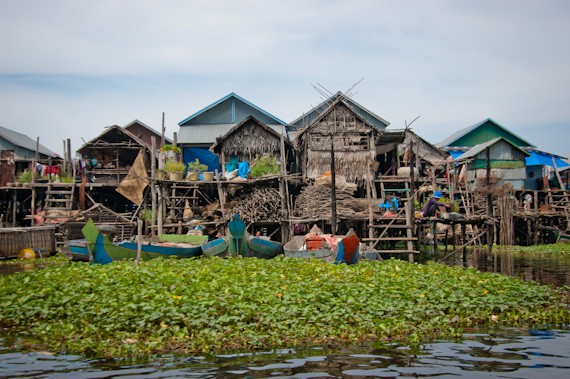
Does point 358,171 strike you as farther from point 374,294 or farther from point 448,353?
point 448,353

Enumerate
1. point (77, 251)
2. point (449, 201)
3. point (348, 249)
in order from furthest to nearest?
point (449, 201)
point (77, 251)
point (348, 249)

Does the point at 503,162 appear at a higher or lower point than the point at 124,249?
higher

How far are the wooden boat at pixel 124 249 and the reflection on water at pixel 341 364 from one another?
8.98 meters

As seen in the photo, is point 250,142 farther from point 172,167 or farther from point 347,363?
point 347,363

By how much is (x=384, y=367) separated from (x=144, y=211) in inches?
882

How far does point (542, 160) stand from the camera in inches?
1380

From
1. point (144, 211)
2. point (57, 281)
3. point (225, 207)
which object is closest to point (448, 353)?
point (57, 281)

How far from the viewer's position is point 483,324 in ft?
31.4

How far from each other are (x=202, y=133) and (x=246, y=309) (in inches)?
944

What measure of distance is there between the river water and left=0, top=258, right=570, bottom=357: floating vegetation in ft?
1.35

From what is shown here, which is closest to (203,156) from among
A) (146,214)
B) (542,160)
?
(146,214)

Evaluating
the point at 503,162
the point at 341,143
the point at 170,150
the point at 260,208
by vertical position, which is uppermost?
the point at 341,143

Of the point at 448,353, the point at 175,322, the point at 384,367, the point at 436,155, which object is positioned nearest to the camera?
the point at 384,367

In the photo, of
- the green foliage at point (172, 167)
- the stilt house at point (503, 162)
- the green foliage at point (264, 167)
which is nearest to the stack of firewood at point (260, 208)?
the green foliage at point (264, 167)
